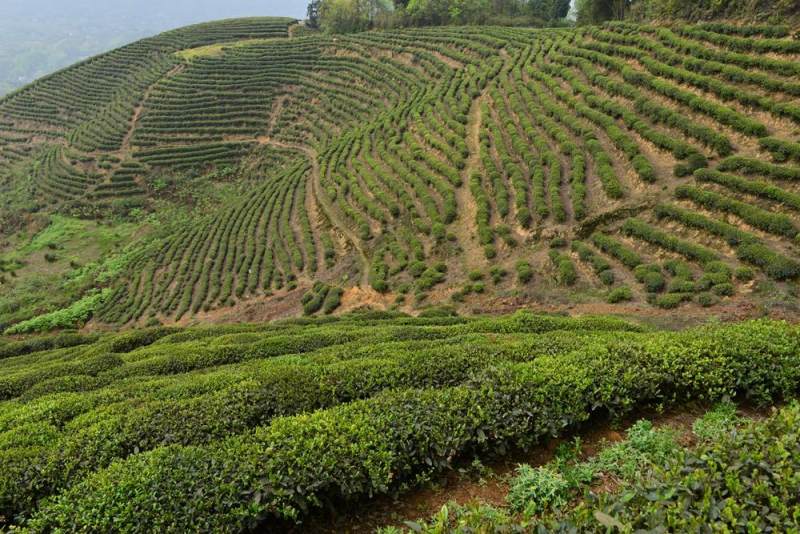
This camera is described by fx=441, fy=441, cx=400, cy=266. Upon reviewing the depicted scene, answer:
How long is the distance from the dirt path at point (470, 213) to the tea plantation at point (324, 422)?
19310mm

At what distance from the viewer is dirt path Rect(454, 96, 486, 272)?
102 ft

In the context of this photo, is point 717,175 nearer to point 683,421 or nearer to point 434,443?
point 683,421

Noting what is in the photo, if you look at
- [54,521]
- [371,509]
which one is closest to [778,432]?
[371,509]

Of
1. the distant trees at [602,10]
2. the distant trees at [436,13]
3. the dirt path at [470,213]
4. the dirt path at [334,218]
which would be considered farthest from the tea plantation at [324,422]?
the distant trees at [436,13]

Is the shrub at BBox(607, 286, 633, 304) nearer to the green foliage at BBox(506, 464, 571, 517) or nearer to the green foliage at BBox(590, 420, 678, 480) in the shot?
the green foliage at BBox(590, 420, 678, 480)

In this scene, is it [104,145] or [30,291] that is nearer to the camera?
[30,291]

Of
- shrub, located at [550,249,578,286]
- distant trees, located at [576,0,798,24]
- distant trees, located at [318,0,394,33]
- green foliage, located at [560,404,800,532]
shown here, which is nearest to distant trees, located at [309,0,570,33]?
distant trees, located at [318,0,394,33]

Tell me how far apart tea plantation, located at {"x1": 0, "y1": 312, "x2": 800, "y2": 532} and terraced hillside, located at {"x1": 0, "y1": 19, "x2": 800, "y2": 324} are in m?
13.1

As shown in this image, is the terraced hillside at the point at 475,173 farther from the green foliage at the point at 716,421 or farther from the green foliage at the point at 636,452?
the green foliage at the point at 636,452

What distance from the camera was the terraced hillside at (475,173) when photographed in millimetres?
24125

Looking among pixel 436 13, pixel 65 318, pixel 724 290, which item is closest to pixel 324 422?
pixel 724 290

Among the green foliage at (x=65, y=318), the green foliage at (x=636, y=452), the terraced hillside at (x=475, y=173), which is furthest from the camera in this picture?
the green foliage at (x=65, y=318)

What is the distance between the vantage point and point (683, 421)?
8.38 metres

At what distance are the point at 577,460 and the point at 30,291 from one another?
6247 cm
